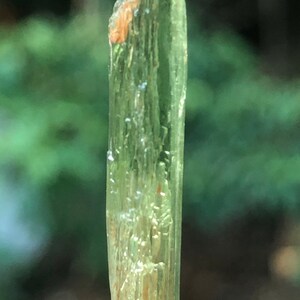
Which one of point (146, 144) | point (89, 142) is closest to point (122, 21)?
point (146, 144)

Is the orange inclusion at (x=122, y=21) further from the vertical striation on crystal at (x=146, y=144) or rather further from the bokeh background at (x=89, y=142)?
the bokeh background at (x=89, y=142)

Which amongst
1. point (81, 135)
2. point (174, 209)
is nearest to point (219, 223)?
point (81, 135)

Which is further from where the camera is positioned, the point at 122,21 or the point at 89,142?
the point at 89,142

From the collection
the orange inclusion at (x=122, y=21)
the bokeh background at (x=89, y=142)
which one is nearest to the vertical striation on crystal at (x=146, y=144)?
the orange inclusion at (x=122, y=21)

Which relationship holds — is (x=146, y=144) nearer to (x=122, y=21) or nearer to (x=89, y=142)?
(x=122, y=21)

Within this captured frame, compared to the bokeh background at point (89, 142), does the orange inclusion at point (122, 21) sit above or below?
above

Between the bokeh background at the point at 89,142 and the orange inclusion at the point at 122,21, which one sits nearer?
the orange inclusion at the point at 122,21
